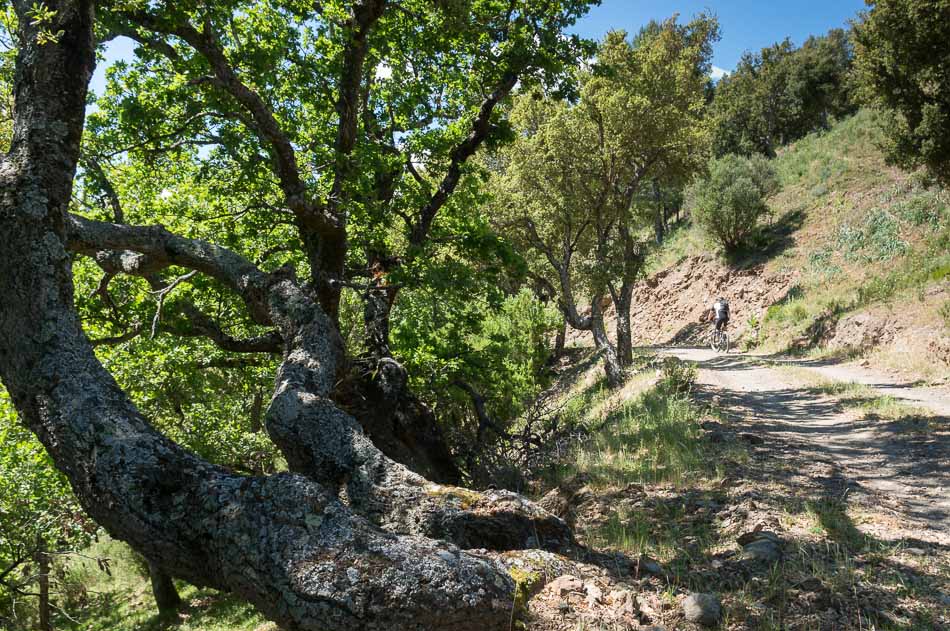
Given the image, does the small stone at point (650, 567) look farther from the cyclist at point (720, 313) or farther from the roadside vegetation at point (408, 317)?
the cyclist at point (720, 313)

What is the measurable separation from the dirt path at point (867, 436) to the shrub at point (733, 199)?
17.2 metres

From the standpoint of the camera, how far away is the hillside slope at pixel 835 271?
1459 cm

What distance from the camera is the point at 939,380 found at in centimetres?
1016

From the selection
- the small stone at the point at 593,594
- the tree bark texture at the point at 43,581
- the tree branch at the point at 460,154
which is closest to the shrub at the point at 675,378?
the tree branch at the point at 460,154

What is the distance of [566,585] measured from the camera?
2.80 meters

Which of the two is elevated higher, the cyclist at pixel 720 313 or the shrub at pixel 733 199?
the shrub at pixel 733 199

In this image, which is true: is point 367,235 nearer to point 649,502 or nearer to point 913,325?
point 649,502

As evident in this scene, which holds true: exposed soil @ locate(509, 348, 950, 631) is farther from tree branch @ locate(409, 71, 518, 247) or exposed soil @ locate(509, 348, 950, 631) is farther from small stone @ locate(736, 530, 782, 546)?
tree branch @ locate(409, 71, 518, 247)

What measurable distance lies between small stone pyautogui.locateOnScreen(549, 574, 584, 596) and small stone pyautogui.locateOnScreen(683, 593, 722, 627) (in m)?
0.61

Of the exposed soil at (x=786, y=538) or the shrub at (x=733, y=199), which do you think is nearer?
the exposed soil at (x=786, y=538)

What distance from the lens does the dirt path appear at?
4.87m

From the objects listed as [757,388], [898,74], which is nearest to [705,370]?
[757,388]

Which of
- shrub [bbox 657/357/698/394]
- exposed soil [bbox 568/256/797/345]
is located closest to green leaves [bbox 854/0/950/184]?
shrub [bbox 657/357/698/394]

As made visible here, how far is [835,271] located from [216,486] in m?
25.6
